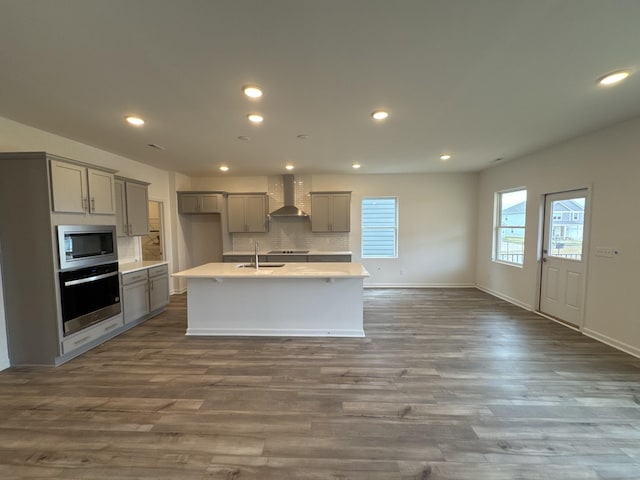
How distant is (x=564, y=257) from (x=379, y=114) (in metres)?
3.69

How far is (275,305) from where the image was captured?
3756 millimetres

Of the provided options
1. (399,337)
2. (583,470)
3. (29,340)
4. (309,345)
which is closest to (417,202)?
(399,337)

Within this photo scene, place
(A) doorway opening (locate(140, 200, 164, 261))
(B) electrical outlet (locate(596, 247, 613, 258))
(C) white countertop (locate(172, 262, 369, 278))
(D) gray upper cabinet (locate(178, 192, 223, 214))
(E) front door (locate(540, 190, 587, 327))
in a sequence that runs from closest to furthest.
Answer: (B) electrical outlet (locate(596, 247, 613, 258)) → (C) white countertop (locate(172, 262, 369, 278)) → (E) front door (locate(540, 190, 587, 327)) → (A) doorway opening (locate(140, 200, 164, 261)) → (D) gray upper cabinet (locate(178, 192, 223, 214))

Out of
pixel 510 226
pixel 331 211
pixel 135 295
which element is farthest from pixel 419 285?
pixel 135 295

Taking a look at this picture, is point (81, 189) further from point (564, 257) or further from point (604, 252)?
point (564, 257)

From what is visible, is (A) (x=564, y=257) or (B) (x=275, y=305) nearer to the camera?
(B) (x=275, y=305)

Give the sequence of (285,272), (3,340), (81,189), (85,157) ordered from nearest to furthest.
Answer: (3,340)
(81,189)
(285,272)
(85,157)

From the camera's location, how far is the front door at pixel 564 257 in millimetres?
3795

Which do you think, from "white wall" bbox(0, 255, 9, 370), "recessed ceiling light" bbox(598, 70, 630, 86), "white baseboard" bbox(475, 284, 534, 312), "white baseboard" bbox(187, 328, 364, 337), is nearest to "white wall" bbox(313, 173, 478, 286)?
"white baseboard" bbox(475, 284, 534, 312)

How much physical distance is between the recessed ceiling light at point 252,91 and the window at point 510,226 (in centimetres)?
496

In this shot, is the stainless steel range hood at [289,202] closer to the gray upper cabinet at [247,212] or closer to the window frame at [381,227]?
the gray upper cabinet at [247,212]

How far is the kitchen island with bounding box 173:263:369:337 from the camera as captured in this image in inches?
145

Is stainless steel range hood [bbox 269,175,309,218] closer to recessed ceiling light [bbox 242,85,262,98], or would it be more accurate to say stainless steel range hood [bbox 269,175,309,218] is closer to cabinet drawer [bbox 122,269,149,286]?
cabinet drawer [bbox 122,269,149,286]

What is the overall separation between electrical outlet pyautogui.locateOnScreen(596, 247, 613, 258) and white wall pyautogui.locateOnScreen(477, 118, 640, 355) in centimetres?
5
